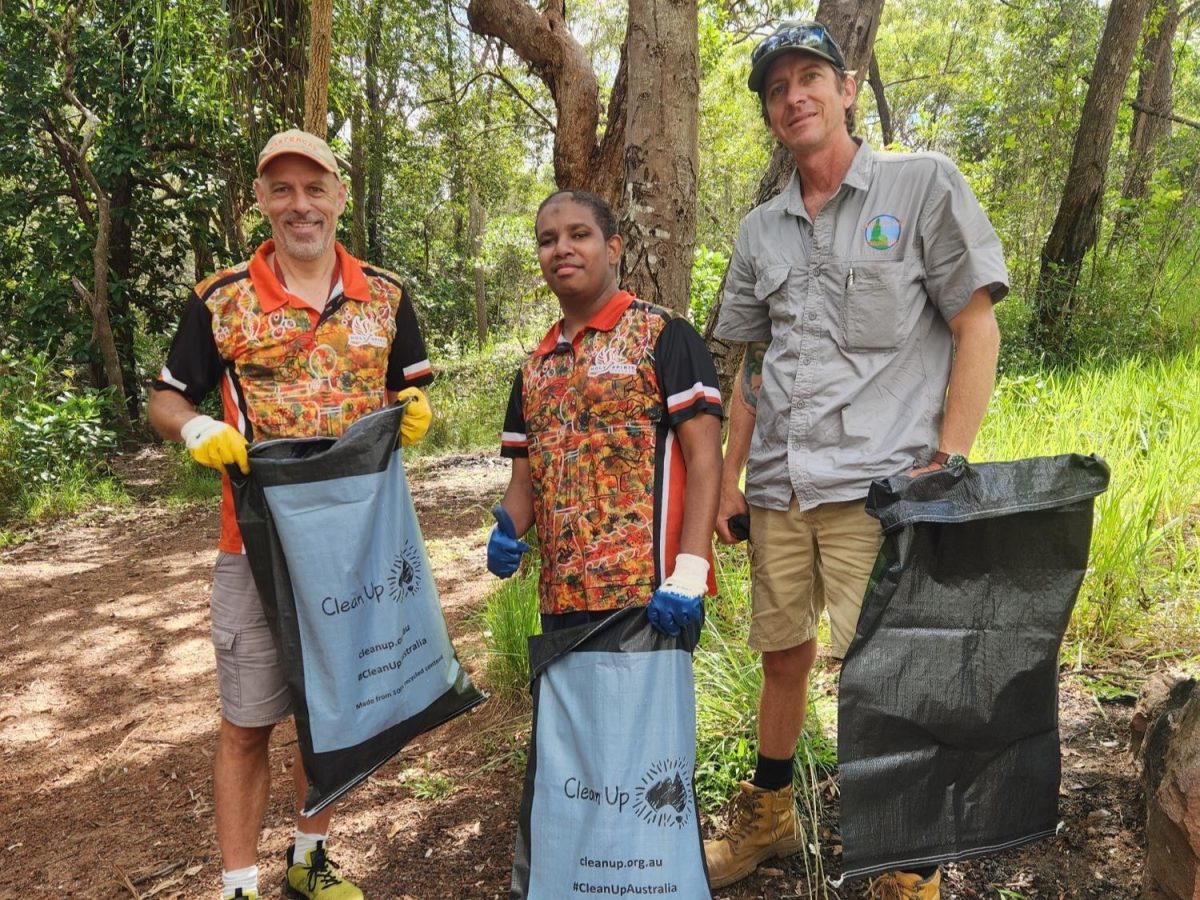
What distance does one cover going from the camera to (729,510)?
216 centimetres

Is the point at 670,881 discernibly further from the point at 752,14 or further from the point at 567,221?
the point at 752,14

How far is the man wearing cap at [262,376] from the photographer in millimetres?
2000

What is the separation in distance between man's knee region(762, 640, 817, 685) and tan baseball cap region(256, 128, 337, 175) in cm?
169

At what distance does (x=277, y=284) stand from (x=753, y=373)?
1.24 metres

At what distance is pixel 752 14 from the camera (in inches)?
423

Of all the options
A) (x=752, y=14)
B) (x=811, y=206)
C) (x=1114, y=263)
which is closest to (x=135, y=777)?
(x=811, y=206)

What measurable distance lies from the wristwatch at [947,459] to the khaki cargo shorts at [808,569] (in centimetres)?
19

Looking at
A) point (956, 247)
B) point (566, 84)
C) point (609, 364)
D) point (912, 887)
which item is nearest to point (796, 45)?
point (956, 247)

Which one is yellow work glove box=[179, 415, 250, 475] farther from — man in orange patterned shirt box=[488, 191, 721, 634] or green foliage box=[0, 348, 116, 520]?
green foliage box=[0, 348, 116, 520]

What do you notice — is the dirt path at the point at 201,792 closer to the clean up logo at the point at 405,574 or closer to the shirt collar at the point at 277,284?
the clean up logo at the point at 405,574

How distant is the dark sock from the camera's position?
7.25 ft

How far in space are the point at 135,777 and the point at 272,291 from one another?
6.84ft

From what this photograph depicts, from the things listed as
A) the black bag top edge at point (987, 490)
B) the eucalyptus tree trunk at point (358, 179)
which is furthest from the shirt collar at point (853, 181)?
the eucalyptus tree trunk at point (358, 179)

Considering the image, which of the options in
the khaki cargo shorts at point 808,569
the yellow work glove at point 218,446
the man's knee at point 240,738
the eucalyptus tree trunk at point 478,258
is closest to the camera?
the yellow work glove at point 218,446
